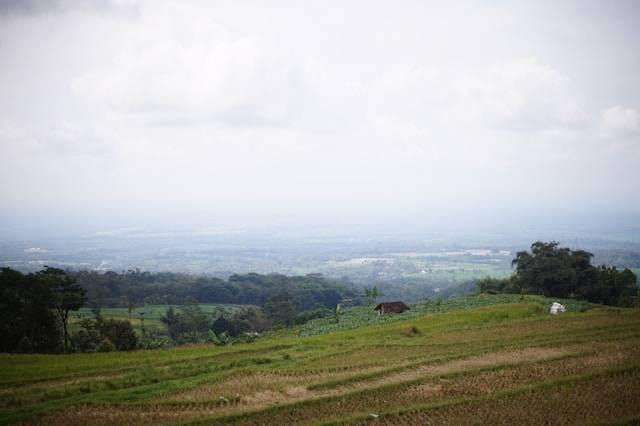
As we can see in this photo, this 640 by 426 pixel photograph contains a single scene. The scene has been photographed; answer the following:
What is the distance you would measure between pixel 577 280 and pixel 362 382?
45.3 meters

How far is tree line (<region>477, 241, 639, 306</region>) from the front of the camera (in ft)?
177

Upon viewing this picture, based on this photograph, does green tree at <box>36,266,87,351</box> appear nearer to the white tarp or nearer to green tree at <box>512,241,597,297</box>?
the white tarp

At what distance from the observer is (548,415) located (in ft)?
44.2

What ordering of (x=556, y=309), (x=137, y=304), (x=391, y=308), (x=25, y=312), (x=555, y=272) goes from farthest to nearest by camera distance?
(x=137, y=304) < (x=555, y=272) < (x=391, y=308) < (x=25, y=312) < (x=556, y=309)

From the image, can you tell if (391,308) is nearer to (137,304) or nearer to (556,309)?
(556,309)

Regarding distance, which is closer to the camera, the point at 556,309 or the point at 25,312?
the point at 556,309

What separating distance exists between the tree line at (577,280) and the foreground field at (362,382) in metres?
28.3

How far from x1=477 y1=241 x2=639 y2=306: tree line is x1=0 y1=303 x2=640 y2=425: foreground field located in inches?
1113

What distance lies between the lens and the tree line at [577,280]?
53812 millimetres

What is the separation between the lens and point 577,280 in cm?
5422

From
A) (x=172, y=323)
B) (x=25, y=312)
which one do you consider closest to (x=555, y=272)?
(x=172, y=323)

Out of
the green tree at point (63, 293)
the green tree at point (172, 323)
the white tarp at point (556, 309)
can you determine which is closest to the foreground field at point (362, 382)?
the white tarp at point (556, 309)

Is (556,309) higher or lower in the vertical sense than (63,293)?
lower

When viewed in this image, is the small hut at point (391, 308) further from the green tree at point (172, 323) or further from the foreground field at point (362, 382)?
the green tree at point (172, 323)
